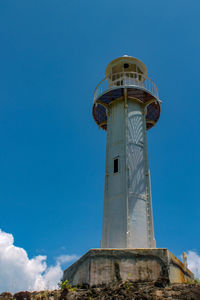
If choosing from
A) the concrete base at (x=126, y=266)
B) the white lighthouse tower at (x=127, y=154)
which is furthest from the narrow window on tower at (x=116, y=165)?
the concrete base at (x=126, y=266)

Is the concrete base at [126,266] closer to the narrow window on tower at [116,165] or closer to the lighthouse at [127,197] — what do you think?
the lighthouse at [127,197]

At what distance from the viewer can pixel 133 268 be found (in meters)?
13.4

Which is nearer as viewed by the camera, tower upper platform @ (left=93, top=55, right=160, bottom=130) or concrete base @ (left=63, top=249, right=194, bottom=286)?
concrete base @ (left=63, top=249, right=194, bottom=286)

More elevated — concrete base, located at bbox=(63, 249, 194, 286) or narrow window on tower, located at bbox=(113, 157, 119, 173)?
narrow window on tower, located at bbox=(113, 157, 119, 173)

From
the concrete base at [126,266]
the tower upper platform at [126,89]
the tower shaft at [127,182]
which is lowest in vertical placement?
the concrete base at [126,266]

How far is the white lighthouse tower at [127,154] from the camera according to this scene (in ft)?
58.0

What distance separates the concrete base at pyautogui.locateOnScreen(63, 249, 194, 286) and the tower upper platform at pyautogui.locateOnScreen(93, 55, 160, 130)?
12.0 m

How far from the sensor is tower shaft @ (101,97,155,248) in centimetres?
1753

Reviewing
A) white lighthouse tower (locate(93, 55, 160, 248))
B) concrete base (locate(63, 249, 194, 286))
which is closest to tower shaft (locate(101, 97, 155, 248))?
white lighthouse tower (locate(93, 55, 160, 248))

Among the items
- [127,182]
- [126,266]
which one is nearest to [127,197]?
[127,182]

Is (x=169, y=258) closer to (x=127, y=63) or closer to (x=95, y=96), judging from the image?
Result: (x=95, y=96)

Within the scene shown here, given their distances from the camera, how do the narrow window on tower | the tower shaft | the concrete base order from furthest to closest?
the narrow window on tower
the tower shaft
the concrete base

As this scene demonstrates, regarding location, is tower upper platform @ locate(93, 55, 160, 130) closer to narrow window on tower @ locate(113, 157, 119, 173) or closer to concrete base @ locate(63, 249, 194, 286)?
narrow window on tower @ locate(113, 157, 119, 173)

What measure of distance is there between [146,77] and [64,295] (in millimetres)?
17577
